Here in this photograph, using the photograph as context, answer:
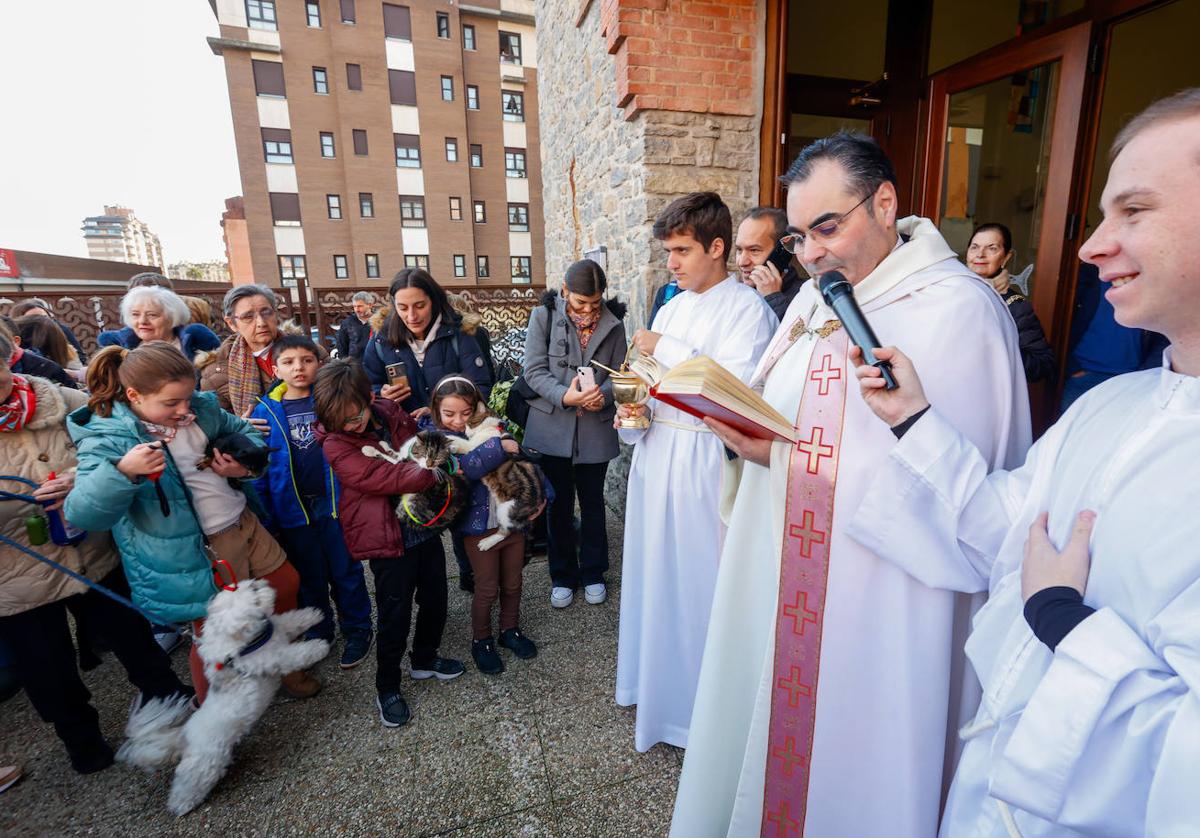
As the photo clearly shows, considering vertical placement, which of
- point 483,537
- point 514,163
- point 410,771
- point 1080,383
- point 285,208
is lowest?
point 410,771

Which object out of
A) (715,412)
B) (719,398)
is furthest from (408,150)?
(719,398)

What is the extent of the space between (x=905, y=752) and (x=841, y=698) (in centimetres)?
18

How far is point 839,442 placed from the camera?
1.52 m

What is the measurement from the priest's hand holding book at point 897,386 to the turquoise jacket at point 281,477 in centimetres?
255

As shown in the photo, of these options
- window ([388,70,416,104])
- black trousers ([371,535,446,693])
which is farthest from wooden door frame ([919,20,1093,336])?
window ([388,70,416,104])

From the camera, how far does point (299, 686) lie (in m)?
2.87

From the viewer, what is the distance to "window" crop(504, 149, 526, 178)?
3005cm

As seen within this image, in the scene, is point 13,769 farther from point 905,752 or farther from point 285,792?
point 905,752

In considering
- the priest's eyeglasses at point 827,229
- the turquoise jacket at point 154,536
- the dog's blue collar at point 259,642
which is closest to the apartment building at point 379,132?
the turquoise jacket at point 154,536

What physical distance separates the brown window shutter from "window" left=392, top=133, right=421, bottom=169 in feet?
17.0

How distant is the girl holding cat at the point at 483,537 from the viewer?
9.09 ft

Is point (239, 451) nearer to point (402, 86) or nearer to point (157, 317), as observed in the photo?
point (157, 317)

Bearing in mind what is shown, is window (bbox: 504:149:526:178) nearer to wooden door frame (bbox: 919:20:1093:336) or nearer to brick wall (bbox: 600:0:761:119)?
brick wall (bbox: 600:0:761:119)

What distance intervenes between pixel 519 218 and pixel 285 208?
11.3 m
